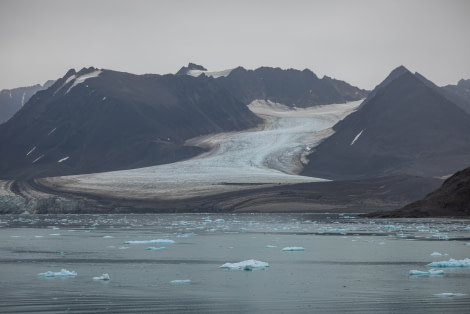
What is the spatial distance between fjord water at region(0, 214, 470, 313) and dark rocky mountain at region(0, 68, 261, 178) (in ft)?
397

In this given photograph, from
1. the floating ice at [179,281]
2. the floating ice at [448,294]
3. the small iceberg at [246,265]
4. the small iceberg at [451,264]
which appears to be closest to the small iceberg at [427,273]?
the small iceberg at [451,264]

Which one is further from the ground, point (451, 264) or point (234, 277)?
point (234, 277)

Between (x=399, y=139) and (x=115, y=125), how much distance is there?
65421 millimetres

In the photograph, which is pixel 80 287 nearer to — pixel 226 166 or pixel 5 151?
pixel 226 166

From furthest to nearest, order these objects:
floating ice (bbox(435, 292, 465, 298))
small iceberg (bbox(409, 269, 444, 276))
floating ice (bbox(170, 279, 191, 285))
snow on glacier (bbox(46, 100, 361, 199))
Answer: snow on glacier (bbox(46, 100, 361, 199)) < small iceberg (bbox(409, 269, 444, 276)) < floating ice (bbox(170, 279, 191, 285)) < floating ice (bbox(435, 292, 465, 298))

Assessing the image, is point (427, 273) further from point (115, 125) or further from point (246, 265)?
point (115, 125)

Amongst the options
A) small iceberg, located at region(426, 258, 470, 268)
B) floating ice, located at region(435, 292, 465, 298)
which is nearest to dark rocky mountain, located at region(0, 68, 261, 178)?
small iceberg, located at region(426, 258, 470, 268)

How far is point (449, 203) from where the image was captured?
74938 millimetres

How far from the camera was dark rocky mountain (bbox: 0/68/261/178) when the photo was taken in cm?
17175

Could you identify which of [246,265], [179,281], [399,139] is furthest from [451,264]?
[399,139]

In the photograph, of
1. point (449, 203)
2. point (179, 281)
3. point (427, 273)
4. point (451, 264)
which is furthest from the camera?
point (449, 203)

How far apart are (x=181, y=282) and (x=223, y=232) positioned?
28.9 metres

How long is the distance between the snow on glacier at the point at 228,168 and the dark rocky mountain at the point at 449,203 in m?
34.9

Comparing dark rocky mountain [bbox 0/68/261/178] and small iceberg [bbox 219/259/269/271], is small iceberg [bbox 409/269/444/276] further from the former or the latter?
dark rocky mountain [bbox 0/68/261/178]
